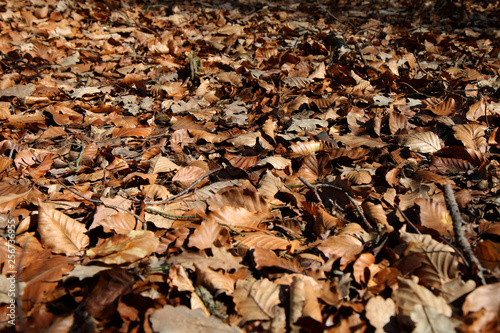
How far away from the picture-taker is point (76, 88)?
3.08 m

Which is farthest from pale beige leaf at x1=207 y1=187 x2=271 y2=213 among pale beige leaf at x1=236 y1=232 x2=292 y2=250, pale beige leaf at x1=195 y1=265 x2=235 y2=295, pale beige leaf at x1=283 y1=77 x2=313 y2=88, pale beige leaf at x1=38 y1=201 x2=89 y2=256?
pale beige leaf at x1=283 y1=77 x2=313 y2=88

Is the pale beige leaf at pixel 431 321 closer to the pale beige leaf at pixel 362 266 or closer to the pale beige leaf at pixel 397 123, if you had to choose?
the pale beige leaf at pixel 362 266

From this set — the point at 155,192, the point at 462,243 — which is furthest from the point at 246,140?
the point at 462,243

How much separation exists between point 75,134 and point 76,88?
0.89 m

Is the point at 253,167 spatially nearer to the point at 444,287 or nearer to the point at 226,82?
the point at 444,287

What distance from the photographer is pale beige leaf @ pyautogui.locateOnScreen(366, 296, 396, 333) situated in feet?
3.51

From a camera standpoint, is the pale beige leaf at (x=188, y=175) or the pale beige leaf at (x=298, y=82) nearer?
the pale beige leaf at (x=188, y=175)

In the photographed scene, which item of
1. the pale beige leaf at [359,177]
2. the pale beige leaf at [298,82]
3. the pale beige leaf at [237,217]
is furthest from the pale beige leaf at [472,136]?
the pale beige leaf at [237,217]

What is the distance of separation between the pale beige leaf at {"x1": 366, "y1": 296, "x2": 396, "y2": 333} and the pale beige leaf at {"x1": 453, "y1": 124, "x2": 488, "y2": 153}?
1299 mm

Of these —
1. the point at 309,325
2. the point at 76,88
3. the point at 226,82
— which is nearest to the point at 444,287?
the point at 309,325

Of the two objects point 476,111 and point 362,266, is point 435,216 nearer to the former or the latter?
point 362,266

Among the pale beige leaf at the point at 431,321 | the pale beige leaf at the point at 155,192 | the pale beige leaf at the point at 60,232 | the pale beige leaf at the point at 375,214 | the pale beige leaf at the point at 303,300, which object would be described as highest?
the pale beige leaf at the point at 375,214

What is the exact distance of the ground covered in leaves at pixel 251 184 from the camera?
1154 millimetres

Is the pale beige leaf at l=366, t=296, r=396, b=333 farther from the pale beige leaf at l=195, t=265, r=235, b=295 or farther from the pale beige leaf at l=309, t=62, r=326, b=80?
the pale beige leaf at l=309, t=62, r=326, b=80
